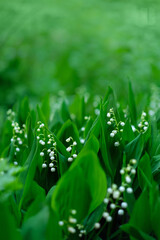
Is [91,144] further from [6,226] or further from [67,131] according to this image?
[6,226]

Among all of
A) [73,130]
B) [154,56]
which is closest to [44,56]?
[154,56]

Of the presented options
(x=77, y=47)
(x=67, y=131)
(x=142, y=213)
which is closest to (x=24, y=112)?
(x=67, y=131)

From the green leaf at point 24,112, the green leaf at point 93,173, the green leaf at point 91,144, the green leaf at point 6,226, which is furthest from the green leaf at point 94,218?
the green leaf at point 24,112

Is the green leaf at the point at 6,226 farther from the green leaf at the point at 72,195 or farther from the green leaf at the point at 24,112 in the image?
the green leaf at the point at 24,112

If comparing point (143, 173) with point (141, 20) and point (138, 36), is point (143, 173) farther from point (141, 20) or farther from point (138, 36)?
point (141, 20)

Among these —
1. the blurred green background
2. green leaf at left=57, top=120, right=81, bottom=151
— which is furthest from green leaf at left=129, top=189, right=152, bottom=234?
the blurred green background

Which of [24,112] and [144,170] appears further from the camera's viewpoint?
[24,112]
